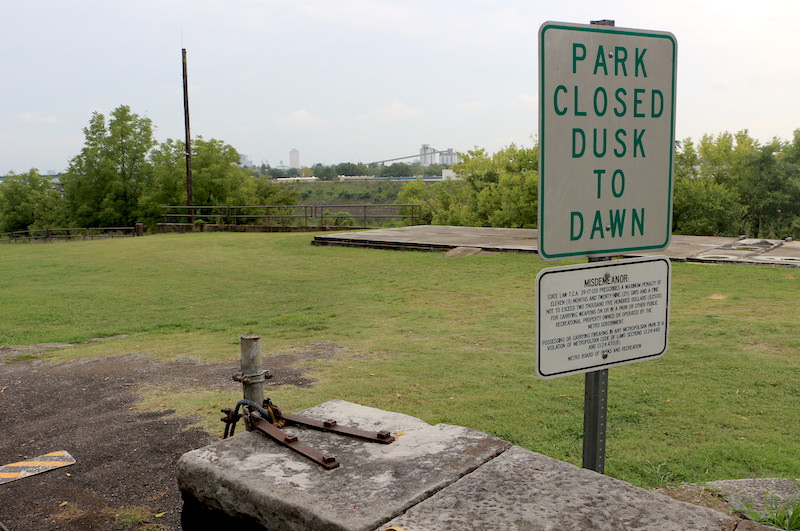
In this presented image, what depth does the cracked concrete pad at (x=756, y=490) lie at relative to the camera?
2861mm

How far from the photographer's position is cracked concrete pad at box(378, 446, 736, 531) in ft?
7.38

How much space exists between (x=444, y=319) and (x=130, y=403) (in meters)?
4.00

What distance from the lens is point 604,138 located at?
2.16 m

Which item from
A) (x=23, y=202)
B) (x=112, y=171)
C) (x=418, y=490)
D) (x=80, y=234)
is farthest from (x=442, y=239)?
(x=23, y=202)

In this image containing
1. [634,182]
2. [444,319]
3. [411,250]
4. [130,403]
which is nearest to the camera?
[634,182]

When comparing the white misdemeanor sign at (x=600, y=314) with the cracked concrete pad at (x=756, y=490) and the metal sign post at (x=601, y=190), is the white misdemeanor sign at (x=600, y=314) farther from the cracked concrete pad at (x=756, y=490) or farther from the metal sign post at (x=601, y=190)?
the cracked concrete pad at (x=756, y=490)

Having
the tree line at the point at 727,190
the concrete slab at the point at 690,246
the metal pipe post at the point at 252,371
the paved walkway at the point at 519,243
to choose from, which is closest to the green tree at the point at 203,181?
the tree line at the point at 727,190

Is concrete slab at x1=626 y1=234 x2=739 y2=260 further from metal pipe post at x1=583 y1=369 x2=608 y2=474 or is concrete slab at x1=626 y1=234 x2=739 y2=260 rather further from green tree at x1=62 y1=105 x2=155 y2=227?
green tree at x1=62 y1=105 x2=155 y2=227

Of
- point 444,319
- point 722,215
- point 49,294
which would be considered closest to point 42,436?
point 444,319

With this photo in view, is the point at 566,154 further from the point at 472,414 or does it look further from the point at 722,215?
the point at 722,215

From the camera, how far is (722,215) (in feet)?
104

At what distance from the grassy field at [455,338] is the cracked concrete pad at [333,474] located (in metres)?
1.20

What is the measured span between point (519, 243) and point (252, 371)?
39.4 ft

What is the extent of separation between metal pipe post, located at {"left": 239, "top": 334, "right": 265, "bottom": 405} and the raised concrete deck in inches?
10.0
